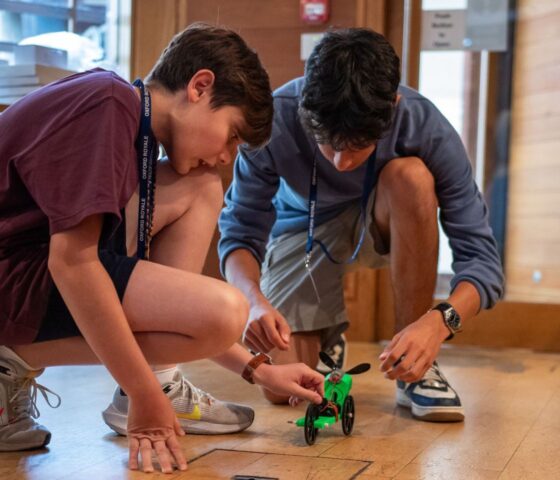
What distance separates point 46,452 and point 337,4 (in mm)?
2020

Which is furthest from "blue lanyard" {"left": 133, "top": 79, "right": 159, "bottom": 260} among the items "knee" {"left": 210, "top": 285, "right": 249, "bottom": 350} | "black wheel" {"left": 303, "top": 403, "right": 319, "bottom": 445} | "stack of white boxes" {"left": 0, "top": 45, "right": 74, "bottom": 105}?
"stack of white boxes" {"left": 0, "top": 45, "right": 74, "bottom": 105}

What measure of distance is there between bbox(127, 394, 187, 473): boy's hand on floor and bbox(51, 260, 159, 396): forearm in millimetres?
28

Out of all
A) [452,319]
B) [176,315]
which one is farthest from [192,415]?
[452,319]

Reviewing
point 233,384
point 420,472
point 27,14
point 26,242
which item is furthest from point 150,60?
point 420,472

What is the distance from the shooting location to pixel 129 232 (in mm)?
1688

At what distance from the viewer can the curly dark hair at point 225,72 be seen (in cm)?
153

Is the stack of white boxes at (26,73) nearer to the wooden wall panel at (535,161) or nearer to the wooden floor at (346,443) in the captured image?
the wooden floor at (346,443)

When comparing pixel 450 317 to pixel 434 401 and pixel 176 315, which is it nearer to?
pixel 434 401

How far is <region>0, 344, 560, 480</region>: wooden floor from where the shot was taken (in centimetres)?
148

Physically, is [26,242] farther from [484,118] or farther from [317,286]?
[484,118]

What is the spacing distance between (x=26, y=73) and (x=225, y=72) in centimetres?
138

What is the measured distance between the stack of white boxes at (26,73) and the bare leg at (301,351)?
111cm

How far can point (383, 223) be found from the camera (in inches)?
83.2

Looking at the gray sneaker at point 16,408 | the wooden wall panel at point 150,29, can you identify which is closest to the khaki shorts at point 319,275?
the gray sneaker at point 16,408
